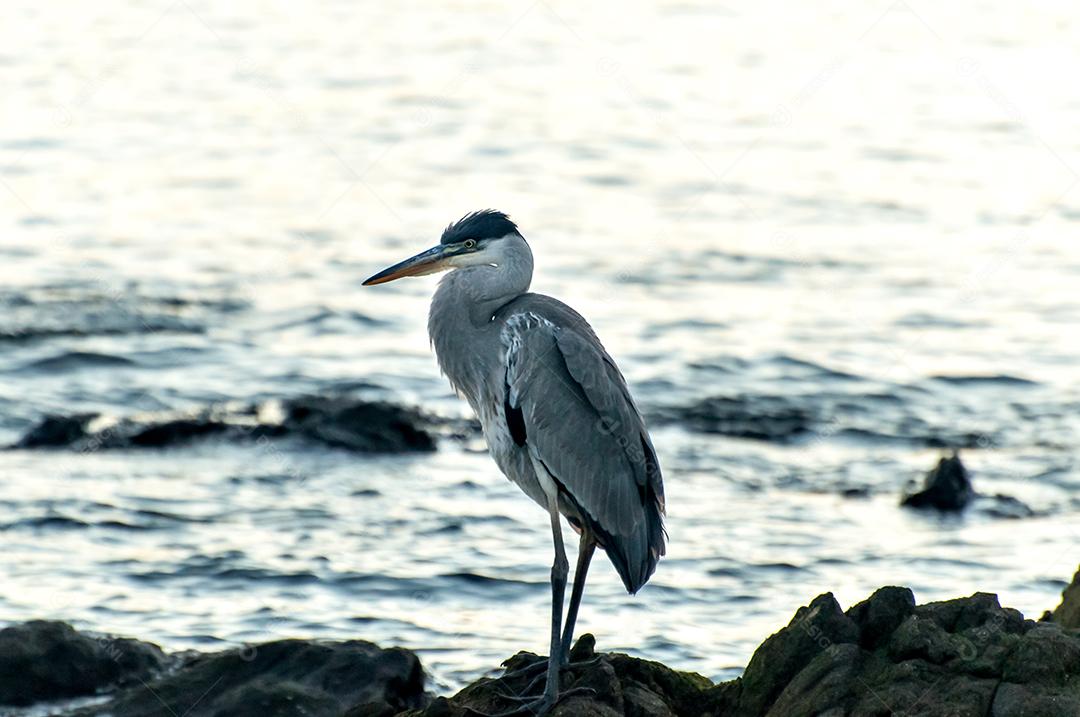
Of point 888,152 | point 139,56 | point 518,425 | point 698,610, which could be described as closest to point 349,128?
point 139,56

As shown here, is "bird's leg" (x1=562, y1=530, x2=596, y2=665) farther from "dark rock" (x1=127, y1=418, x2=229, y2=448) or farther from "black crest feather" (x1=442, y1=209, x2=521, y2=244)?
"dark rock" (x1=127, y1=418, x2=229, y2=448)

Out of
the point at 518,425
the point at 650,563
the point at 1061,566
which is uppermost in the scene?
the point at 518,425

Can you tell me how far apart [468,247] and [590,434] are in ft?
4.08

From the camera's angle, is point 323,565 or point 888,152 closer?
point 323,565

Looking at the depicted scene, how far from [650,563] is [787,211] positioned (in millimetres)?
14527

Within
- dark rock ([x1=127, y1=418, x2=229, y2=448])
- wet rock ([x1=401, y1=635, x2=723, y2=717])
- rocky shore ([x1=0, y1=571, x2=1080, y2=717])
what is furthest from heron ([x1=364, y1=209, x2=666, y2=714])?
dark rock ([x1=127, y1=418, x2=229, y2=448])

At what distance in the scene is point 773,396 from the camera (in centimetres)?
1630

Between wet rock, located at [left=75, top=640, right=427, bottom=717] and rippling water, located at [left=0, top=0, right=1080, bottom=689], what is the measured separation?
114 cm

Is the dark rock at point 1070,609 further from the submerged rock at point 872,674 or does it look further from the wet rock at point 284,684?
the wet rock at point 284,684

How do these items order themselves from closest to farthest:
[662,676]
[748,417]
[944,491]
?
[662,676], [944,491], [748,417]

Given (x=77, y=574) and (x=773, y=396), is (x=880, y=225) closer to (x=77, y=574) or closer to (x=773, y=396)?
(x=773, y=396)

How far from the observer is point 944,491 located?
1323 centimetres

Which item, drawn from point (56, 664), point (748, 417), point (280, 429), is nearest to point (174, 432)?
point (280, 429)

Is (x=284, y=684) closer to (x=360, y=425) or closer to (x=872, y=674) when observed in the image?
(x=872, y=674)
